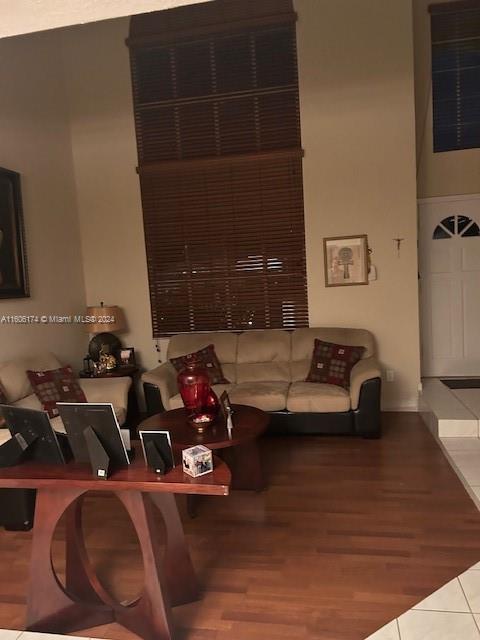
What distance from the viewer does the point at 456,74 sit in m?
5.00

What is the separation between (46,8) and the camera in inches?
45.2

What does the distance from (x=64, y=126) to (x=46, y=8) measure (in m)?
4.30

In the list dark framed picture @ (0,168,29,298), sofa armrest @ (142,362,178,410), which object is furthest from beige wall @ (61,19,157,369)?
dark framed picture @ (0,168,29,298)

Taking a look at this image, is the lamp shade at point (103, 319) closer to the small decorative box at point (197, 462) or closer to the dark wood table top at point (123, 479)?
the dark wood table top at point (123, 479)

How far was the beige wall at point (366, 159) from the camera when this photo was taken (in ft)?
14.6

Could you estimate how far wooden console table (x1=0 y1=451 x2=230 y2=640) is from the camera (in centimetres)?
171

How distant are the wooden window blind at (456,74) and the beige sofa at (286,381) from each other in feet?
8.05

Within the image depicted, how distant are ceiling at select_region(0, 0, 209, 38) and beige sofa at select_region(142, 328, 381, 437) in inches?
124

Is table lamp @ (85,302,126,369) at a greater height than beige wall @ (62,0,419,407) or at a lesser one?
lesser

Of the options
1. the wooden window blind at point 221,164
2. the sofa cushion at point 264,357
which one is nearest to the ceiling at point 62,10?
the sofa cushion at point 264,357

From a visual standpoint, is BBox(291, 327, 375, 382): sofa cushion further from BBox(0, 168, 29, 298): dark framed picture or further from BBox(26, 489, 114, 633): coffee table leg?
BBox(26, 489, 114, 633): coffee table leg

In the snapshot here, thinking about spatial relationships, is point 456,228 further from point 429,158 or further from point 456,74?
point 456,74

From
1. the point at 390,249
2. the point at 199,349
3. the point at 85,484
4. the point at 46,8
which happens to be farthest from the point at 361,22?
the point at 85,484

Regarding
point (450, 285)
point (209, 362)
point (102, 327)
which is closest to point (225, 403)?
point (209, 362)
